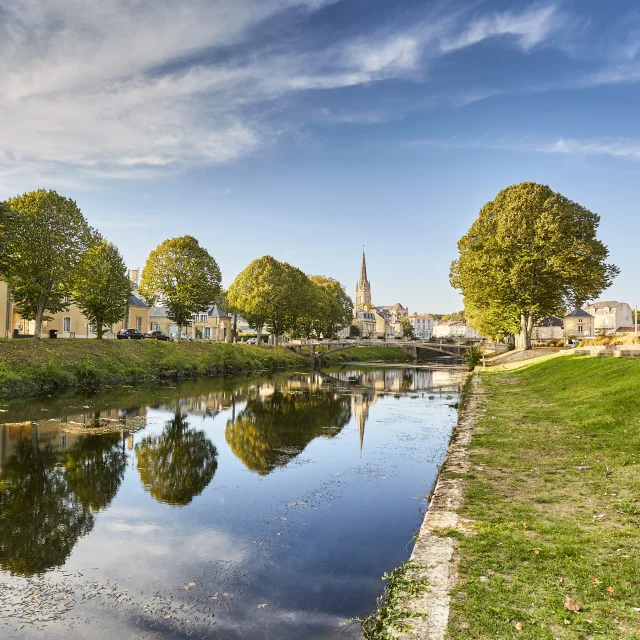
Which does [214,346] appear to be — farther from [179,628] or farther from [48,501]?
[179,628]

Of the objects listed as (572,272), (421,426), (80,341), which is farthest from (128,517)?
(572,272)

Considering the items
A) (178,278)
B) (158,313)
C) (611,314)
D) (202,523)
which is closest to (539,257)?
(178,278)

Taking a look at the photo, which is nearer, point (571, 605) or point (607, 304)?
point (571, 605)

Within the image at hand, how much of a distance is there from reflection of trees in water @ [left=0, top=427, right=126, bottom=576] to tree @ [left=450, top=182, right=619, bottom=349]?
3512 centimetres

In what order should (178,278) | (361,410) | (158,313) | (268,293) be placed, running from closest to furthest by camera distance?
1. (361,410)
2. (178,278)
3. (268,293)
4. (158,313)

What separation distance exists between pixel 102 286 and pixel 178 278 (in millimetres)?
10965

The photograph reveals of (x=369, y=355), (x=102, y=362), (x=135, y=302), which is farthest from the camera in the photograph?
(x=369, y=355)

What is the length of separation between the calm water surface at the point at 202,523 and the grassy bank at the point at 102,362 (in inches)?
444

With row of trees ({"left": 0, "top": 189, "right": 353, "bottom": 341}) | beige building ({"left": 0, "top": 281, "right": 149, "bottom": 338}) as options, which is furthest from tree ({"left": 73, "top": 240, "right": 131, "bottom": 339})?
beige building ({"left": 0, "top": 281, "right": 149, "bottom": 338})

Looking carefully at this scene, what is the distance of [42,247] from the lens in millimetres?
39625

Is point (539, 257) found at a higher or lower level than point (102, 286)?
higher

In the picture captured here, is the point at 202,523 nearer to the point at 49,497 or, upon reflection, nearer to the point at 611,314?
the point at 49,497

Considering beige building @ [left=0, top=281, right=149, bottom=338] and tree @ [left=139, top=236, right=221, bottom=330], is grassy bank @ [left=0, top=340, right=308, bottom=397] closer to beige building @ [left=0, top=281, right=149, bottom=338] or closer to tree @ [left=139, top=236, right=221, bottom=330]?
tree @ [left=139, top=236, right=221, bottom=330]

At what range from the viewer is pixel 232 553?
9133mm
